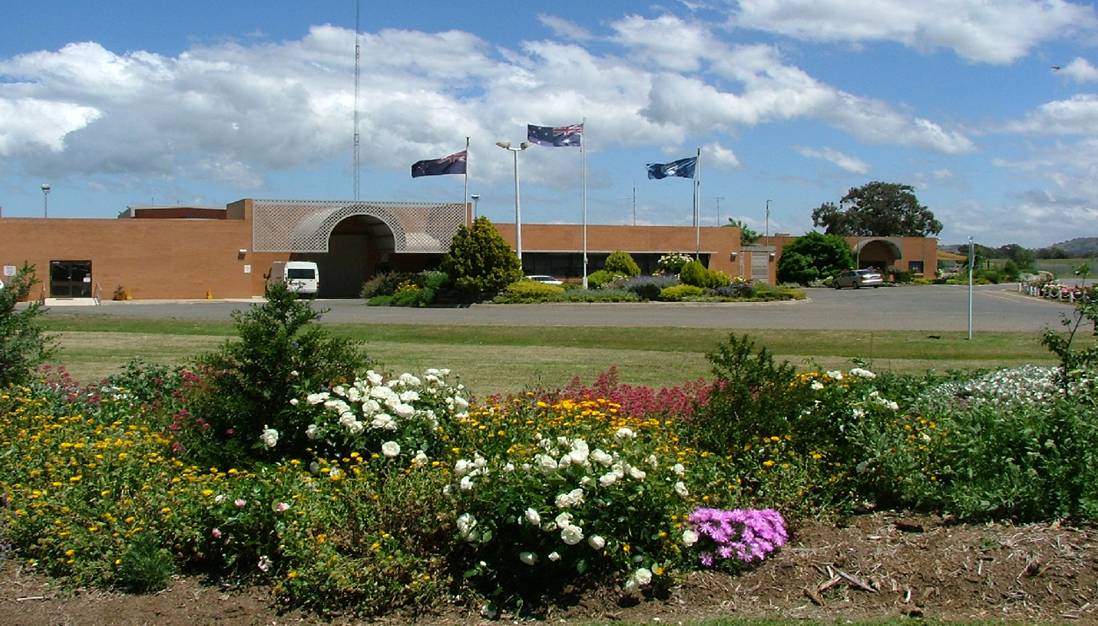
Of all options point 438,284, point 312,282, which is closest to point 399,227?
point 312,282

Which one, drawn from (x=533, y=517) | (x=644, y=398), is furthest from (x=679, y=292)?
(x=533, y=517)

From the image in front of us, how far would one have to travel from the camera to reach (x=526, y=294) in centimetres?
4275

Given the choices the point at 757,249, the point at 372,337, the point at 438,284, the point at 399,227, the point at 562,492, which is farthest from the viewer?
the point at 757,249

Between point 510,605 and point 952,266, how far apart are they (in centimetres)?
10886

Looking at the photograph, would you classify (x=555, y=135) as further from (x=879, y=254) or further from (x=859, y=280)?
(x=879, y=254)

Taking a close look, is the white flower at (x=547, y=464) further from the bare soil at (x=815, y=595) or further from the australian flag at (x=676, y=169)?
the australian flag at (x=676, y=169)

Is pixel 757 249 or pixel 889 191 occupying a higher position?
pixel 889 191

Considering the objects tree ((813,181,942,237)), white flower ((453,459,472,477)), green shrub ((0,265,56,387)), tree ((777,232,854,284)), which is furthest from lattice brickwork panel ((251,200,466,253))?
tree ((813,181,942,237))

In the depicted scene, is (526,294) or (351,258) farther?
(351,258)

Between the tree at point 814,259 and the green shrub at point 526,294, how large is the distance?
37264mm

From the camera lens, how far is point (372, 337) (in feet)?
77.6

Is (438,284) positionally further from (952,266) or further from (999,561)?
(952,266)

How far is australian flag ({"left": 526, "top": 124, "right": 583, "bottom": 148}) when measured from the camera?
48219 mm

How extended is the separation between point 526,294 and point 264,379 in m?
35.5
